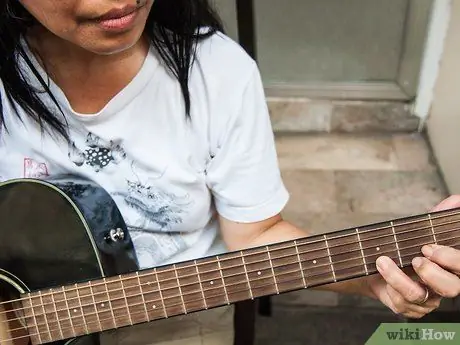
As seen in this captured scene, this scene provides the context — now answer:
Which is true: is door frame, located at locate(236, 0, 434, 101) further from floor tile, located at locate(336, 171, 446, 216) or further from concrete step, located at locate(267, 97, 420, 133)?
floor tile, located at locate(336, 171, 446, 216)

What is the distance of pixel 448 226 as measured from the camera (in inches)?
28.9

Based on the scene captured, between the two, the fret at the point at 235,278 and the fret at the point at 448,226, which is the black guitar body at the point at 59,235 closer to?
the fret at the point at 235,278

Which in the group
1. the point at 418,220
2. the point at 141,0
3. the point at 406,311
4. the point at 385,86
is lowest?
the point at 385,86

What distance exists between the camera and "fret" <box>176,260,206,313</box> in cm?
78

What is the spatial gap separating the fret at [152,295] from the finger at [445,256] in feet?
1.00

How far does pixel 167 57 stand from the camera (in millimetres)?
783

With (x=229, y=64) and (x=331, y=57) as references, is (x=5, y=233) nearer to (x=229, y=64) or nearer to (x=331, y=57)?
(x=229, y=64)

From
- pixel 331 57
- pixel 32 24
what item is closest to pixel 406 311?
pixel 32 24

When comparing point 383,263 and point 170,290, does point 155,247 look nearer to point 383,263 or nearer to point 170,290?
point 170,290

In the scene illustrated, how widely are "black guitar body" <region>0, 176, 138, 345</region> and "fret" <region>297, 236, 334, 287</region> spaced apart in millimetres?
209

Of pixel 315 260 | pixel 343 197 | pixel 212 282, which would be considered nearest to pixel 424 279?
pixel 315 260

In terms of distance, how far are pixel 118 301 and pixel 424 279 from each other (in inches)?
13.7

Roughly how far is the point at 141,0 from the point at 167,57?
0.11 metres

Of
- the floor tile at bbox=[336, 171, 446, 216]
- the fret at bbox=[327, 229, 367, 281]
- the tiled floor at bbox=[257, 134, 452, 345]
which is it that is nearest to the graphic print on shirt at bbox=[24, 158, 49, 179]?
the fret at bbox=[327, 229, 367, 281]
